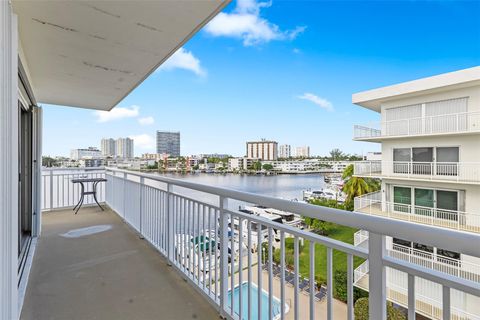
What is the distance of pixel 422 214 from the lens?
594cm

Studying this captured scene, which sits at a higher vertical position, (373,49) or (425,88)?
(373,49)

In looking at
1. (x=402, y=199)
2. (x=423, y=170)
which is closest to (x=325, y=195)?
(x=402, y=199)

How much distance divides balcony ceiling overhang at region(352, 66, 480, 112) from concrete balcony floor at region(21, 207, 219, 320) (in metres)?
6.72

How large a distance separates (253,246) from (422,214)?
6223mm

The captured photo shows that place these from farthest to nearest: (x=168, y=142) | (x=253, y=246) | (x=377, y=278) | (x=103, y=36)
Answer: (x=168, y=142)
(x=103, y=36)
(x=253, y=246)
(x=377, y=278)

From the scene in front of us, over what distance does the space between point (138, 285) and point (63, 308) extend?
21.2 inches

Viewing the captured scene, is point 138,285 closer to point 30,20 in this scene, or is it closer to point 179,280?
point 179,280

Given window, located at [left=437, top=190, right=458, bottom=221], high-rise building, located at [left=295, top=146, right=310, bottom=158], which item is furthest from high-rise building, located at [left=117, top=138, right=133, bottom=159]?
window, located at [left=437, top=190, right=458, bottom=221]

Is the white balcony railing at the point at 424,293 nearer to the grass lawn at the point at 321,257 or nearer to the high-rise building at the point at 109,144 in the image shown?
the grass lawn at the point at 321,257

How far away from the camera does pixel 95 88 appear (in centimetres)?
349

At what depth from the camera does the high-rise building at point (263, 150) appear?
6914 millimetres

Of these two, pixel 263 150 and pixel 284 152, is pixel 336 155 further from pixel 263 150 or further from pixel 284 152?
pixel 263 150

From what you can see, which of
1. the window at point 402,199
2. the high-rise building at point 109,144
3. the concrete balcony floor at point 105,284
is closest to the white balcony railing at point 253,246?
the concrete balcony floor at point 105,284

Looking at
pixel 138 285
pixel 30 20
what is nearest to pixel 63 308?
pixel 138 285
